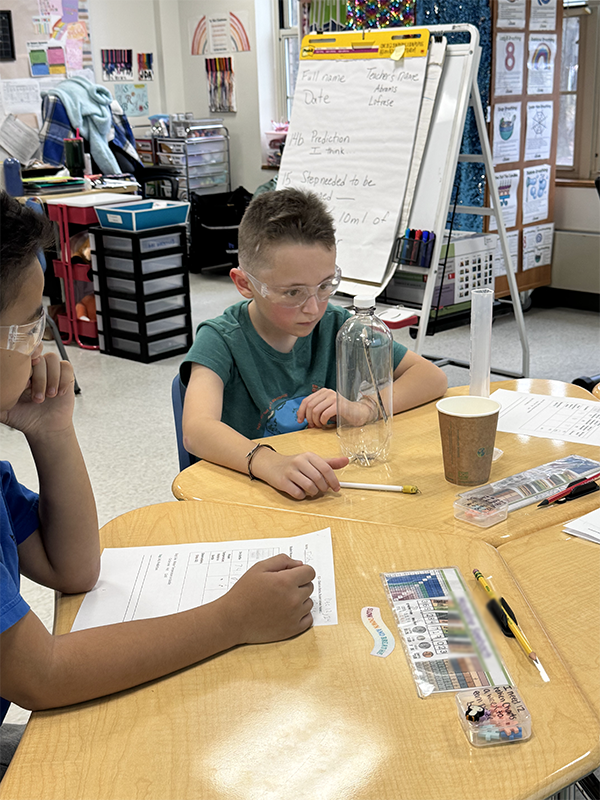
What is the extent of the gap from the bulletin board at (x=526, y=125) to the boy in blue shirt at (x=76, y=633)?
3.87m

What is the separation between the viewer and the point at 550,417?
1.42 metres

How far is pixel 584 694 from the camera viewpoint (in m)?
0.73

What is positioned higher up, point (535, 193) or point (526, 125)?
point (526, 125)

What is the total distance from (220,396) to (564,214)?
3916 millimetres

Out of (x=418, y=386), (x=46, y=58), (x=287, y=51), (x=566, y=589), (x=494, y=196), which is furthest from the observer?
(x=287, y=51)

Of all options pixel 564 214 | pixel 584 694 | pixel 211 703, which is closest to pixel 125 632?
pixel 211 703

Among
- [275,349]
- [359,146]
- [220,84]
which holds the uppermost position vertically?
[220,84]

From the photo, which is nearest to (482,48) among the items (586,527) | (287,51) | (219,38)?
(287,51)

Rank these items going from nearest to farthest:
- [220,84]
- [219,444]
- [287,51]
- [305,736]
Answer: [305,736], [219,444], [287,51], [220,84]

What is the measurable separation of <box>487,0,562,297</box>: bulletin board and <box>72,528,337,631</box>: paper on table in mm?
3771

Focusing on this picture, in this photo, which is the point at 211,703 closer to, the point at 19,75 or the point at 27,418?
the point at 27,418

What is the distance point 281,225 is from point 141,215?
277 cm

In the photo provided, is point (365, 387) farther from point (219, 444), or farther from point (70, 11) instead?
point (70, 11)

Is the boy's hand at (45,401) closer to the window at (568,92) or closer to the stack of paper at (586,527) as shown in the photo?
the stack of paper at (586,527)
